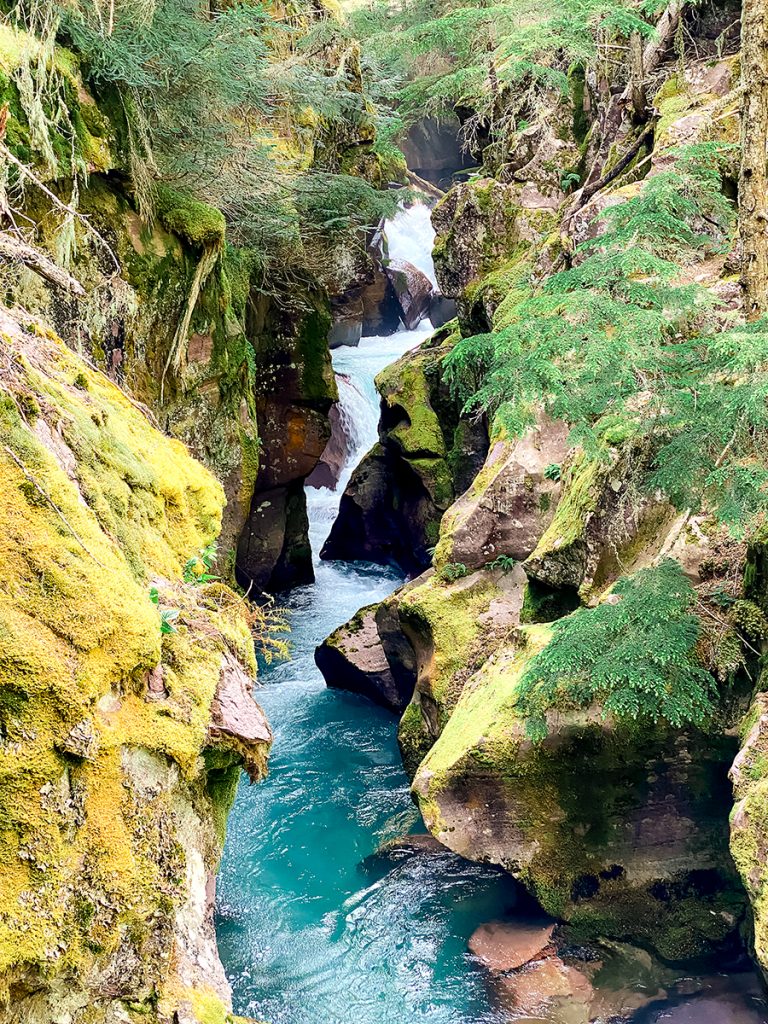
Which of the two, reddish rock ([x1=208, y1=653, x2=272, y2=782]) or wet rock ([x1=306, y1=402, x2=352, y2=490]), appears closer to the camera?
reddish rock ([x1=208, y1=653, x2=272, y2=782])

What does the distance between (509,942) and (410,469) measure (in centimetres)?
1061

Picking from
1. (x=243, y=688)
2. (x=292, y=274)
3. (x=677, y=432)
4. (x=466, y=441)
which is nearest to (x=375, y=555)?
(x=466, y=441)

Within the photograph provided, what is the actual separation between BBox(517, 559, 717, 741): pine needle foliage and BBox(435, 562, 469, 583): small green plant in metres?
3.82

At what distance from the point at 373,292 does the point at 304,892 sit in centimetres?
2118

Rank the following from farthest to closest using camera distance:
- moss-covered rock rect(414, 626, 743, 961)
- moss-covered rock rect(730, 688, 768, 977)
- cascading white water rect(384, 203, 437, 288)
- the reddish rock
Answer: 1. cascading white water rect(384, 203, 437, 288)
2. moss-covered rock rect(414, 626, 743, 961)
3. moss-covered rock rect(730, 688, 768, 977)
4. the reddish rock

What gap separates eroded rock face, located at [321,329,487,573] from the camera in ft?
54.8

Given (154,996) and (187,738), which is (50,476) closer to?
(187,738)

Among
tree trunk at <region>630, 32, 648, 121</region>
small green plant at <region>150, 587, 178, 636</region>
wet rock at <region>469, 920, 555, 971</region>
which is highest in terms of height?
tree trunk at <region>630, 32, 648, 121</region>

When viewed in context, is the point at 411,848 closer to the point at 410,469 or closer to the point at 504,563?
the point at 504,563

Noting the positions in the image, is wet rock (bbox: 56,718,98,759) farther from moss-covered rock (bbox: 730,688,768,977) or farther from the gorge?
moss-covered rock (bbox: 730,688,768,977)

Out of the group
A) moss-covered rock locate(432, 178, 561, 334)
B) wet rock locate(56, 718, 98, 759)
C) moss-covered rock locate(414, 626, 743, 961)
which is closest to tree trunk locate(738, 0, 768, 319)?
moss-covered rock locate(414, 626, 743, 961)

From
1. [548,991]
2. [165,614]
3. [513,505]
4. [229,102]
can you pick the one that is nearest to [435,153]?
[229,102]

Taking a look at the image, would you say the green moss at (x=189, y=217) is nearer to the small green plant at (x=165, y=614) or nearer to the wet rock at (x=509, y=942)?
the small green plant at (x=165, y=614)

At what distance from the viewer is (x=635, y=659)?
6336 millimetres
